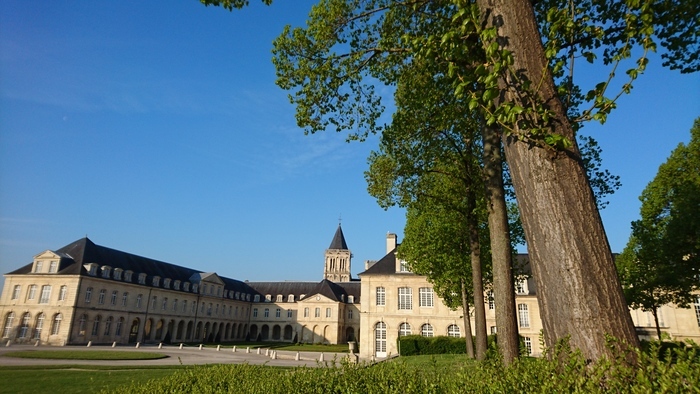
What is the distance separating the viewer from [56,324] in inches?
1513

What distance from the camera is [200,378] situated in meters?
5.75

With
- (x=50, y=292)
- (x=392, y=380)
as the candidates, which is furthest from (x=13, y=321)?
(x=392, y=380)

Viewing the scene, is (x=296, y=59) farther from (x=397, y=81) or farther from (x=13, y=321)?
(x=13, y=321)

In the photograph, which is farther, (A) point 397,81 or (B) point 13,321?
(B) point 13,321

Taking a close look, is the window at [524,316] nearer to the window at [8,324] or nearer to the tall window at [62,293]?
the tall window at [62,293]

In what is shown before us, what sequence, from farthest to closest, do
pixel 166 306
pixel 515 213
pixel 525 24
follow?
pixel 166 306 < pixel 515 213 < pixel 525 24

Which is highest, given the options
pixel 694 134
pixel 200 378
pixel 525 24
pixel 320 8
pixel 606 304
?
pixel 694 134

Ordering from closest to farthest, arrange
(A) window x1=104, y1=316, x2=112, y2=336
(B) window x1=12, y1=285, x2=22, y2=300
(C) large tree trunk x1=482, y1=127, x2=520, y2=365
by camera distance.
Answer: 1. (C) large tree trunk x1=482, y1=127, x2=520, y2=365
2. (B) window x1=12, y1=285, x2=22, y2=300
3. (A) window x1=104, y1=316, x2=112, y2=336

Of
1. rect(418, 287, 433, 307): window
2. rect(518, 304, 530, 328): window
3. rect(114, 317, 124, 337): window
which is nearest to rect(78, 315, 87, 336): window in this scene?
rect(114, 317, 124, 337): window

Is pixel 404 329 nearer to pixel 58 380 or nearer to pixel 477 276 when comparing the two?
pixel 477 276

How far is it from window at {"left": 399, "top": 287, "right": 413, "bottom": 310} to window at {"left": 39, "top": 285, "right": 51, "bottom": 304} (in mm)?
35068

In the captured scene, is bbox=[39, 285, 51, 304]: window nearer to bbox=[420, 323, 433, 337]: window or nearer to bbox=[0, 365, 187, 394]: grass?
bbox=[0, 365, 187, 394]: grass

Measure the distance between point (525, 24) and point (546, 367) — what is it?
3032 millimetres

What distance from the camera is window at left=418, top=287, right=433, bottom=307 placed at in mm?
33188
